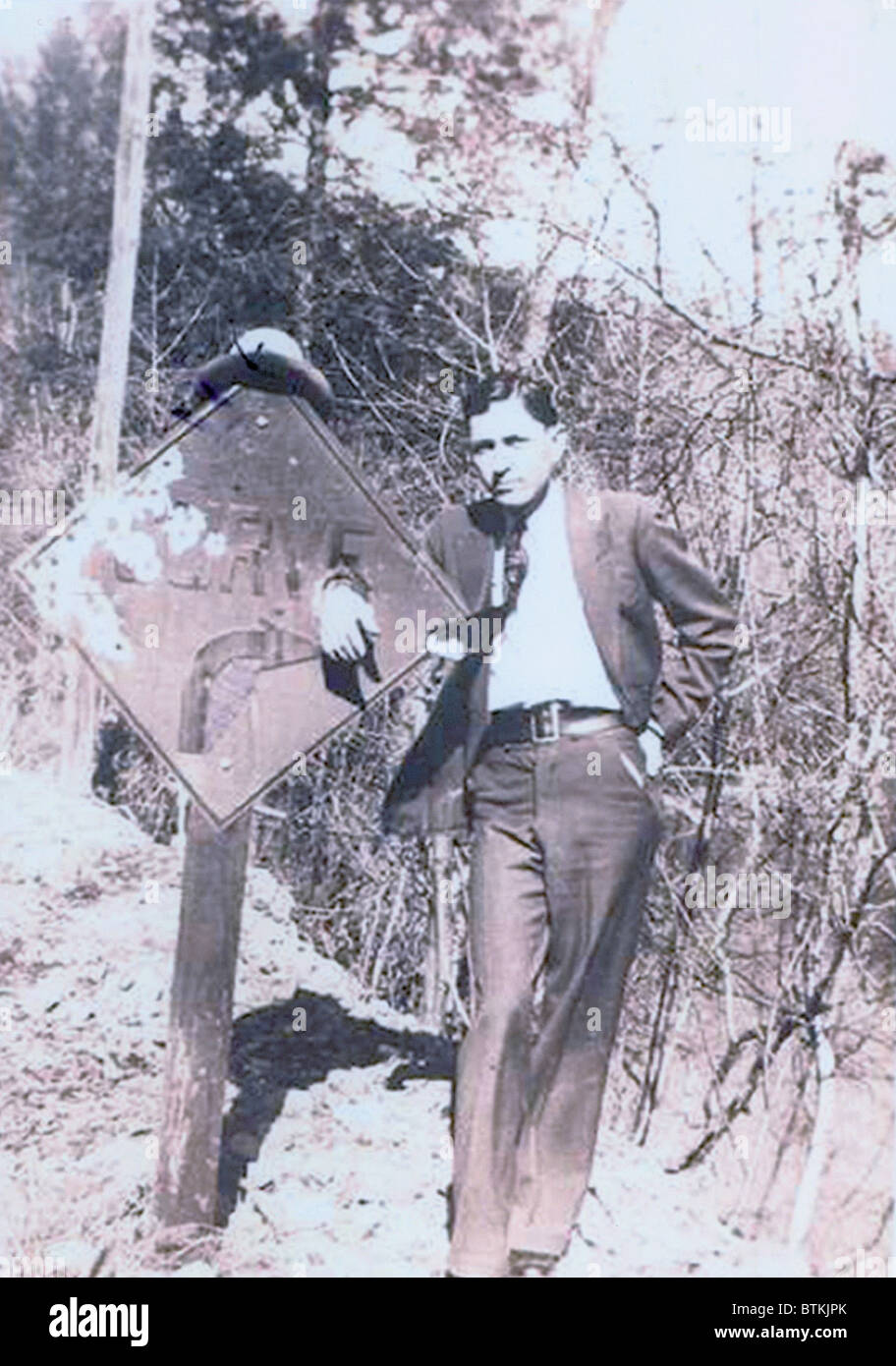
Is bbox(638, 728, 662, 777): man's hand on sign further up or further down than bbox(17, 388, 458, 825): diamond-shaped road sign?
further down

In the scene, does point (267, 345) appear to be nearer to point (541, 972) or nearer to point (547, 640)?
point (547, 640)

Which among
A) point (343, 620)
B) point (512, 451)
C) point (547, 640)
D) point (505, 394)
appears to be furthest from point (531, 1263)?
point (505, 394)

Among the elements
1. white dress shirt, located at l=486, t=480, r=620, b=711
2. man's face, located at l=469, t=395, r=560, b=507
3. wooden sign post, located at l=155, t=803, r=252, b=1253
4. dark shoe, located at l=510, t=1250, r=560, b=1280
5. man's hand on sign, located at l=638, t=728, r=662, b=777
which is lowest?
dark shoe, located at l=510, t=1250, r=560, b=1280

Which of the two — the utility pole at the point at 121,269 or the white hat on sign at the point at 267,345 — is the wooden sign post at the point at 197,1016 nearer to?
the utility pole at the point at 121,269

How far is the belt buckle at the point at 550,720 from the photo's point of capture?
3660 millimetres

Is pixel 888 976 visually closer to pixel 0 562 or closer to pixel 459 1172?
pixel 459 1172

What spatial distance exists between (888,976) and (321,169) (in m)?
2.81

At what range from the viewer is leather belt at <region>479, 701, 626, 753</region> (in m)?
3.67

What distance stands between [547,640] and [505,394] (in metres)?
0.72

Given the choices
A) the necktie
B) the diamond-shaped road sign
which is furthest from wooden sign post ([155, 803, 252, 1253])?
the necktie

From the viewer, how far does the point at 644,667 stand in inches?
151

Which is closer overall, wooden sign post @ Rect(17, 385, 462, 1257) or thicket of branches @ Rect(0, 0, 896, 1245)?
wooden sign post @ Rect(17, 385, 462, 1257)

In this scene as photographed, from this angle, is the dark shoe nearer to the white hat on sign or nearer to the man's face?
the man's face

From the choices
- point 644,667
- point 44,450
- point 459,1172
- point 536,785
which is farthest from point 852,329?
point 459,1172
